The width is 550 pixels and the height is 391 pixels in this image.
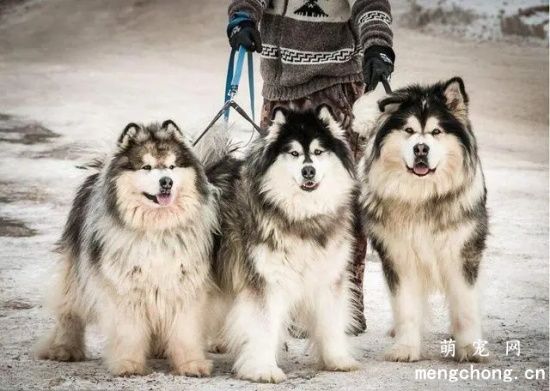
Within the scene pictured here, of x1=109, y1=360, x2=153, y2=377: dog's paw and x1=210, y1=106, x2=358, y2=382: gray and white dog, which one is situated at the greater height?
x1=210, y1=106, x2=358, y2=382: gray and white dog

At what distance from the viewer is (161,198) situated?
349 cm

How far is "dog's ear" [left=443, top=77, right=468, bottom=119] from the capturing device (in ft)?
12.6

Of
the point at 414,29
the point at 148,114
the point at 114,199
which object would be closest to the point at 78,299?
the point at 114,199

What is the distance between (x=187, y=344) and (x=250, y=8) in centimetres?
158

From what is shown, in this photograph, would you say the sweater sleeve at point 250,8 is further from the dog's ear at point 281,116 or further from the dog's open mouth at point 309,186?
the dog's open mouth at point 309,186

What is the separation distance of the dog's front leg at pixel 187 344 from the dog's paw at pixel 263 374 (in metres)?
0.16

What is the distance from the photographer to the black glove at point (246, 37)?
4180 millimetres

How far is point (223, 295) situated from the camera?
379 centimetres

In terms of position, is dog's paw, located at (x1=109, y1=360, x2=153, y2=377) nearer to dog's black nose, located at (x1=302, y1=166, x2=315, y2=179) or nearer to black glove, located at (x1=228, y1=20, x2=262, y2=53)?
dog's black nose, located at (x1=302, y1=166, x2=315, y2=179)

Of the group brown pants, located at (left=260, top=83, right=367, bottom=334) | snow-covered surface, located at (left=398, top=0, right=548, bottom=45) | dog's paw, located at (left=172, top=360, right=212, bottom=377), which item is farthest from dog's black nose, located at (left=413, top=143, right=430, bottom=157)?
snow-covered surface, located at (left=398, top=0, right=548, bottom=45)

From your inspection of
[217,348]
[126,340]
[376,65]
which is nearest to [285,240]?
[126,340]

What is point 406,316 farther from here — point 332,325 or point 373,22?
point 373,22

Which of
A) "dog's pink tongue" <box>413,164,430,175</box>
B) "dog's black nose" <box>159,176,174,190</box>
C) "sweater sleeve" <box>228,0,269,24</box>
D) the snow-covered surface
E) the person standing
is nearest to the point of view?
"dog's black nose" <box>159,176,174,190</box>

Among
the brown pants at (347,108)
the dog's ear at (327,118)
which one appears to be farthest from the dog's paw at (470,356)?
the dog's ear at (327,118)
